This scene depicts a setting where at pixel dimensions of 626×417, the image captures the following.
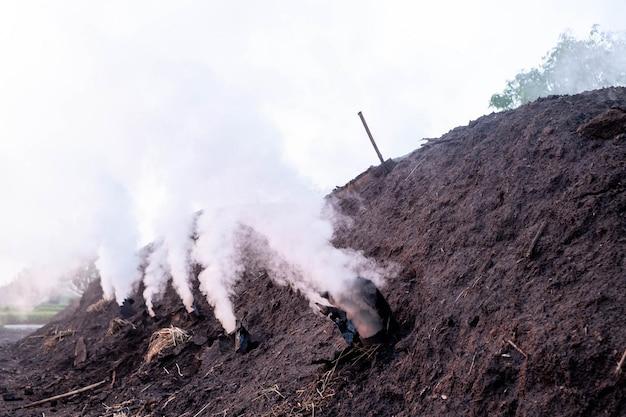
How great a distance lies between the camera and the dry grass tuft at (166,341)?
6086 mm

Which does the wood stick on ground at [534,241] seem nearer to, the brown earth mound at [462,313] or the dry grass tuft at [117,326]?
the brown earth mound at [462,313]

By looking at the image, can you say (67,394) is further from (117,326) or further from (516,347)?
(516,347)

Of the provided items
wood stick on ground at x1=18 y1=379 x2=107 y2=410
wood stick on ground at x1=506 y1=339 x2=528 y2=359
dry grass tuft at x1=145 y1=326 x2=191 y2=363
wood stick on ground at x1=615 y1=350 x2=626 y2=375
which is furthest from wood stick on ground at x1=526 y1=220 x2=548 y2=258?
wood stick on ground at x1=18 y1=379 x2=107 y2=410

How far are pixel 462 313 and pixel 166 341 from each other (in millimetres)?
4257

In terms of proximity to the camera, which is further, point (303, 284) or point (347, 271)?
point (303, 284)

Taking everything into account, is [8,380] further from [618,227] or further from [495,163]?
[618,227]

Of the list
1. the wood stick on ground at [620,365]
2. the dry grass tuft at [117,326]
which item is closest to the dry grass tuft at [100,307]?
the dry grass tuft at [117,326]

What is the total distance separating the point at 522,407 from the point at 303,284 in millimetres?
3395

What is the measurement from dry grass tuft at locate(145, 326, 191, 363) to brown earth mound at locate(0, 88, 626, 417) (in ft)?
0.25

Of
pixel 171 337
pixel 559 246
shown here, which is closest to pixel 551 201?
pixel 559 246

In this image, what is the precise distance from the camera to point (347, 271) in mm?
5043

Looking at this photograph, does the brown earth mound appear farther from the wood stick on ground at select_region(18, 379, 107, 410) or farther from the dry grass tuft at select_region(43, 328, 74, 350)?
the dry grass tuft at select_region(43, 328, 74, 350)

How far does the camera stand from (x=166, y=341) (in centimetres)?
621

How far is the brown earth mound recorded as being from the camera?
264cm
